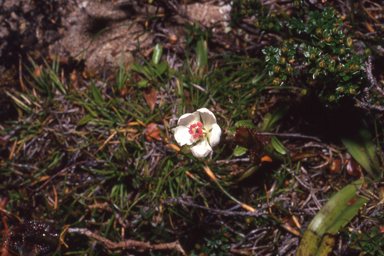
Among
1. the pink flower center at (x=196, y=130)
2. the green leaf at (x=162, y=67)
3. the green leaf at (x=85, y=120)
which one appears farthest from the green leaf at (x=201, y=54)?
the green leaf at (x=85, y=120)

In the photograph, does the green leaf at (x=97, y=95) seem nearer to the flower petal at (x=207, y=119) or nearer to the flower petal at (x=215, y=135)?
the flower petal at (x=207, y=119)

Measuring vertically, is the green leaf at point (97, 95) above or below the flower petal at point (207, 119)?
below

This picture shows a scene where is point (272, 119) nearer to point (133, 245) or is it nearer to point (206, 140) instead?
point (206, 140)

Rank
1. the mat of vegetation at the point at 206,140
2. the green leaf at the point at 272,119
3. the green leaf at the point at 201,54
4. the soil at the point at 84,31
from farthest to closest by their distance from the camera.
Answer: the soil at the point at 84,31
the green leaf at the point at 201,54
the green leaf at the point at 272,119
the mat of vegetation at the point at 206,140

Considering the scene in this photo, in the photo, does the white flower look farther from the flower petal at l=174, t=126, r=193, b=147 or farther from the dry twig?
the dry twig

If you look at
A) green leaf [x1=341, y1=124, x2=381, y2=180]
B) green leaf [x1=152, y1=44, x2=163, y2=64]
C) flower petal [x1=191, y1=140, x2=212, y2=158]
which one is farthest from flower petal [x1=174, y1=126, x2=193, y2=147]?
green leaf [x1=341, y1=124, x2=381, y2=180]

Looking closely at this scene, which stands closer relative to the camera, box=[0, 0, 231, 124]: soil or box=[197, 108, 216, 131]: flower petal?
box=[197, 108, 216, 131]: flower petal

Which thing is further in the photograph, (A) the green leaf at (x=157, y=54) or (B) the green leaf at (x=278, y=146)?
(A) the green leaf at (x=157, y=54)
